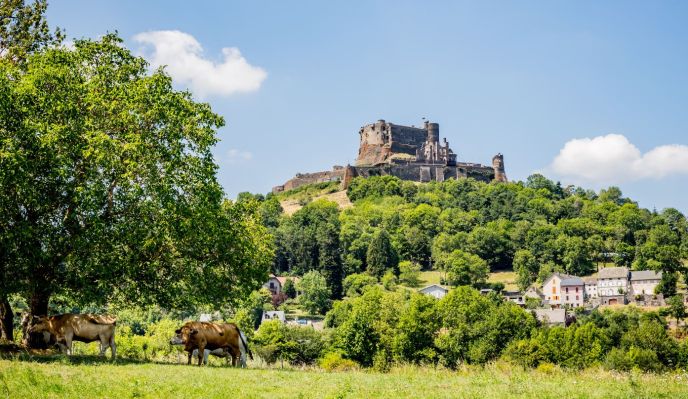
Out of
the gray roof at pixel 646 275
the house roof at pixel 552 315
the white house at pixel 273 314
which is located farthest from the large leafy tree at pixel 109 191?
the gray roof at pixel 646 275

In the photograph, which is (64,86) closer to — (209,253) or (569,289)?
(209,253)

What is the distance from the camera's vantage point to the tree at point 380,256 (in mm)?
127750

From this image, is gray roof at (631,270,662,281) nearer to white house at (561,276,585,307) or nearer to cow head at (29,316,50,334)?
white house at (561,276,585,307)

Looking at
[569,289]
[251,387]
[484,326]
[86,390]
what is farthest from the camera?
[569,289]

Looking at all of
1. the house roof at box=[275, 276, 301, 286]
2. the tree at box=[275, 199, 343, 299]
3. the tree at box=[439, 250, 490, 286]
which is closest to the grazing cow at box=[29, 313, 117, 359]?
the tree at box=[275, 199, 343, 299]

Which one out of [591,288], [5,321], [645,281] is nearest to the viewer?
[5,321]

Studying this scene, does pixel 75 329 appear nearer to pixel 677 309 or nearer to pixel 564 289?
pixel 677 309

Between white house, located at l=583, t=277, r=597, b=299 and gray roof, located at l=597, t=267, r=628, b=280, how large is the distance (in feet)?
4.68

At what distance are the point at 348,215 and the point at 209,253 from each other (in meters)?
134

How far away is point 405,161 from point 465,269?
59.5 metres

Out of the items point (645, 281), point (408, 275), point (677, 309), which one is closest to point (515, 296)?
point (408, 275)

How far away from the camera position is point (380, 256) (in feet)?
422

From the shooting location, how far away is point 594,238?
457 ft

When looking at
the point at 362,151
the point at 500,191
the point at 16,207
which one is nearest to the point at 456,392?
the point at 16,207
